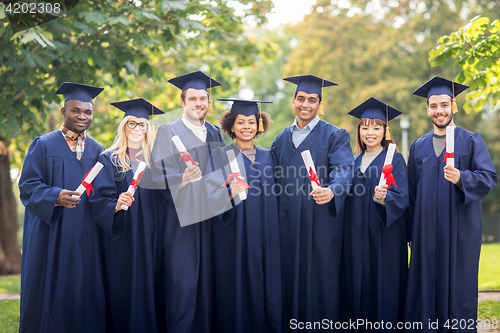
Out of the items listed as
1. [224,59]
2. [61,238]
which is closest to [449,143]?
[61,238]

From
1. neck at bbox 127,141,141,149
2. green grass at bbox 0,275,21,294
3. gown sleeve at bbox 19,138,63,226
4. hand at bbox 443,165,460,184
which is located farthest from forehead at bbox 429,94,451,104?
green grass at bbox 0,275,21,294

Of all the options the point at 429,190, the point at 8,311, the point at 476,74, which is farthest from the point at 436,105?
the point at 8,311

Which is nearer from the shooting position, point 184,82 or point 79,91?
point 79,91

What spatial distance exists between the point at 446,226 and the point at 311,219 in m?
1.27

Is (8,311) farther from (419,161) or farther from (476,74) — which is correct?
(476,74)

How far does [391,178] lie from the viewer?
4.09 m

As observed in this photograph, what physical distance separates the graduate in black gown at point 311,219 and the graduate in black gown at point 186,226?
0.78 meters

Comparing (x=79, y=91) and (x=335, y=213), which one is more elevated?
(x=79, y=91)

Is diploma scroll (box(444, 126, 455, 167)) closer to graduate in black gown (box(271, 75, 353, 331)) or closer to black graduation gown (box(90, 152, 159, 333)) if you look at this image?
graduate in black gown (box(271, 75, 353, 331))

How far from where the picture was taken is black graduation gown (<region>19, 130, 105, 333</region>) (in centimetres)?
398

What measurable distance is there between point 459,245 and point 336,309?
1.32 m

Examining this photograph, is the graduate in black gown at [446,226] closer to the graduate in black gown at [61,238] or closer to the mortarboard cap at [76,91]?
the graduate in black gown at [61,238]

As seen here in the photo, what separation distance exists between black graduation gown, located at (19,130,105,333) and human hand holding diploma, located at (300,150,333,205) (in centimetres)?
213

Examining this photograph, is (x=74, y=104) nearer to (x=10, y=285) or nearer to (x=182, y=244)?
(x=182, y=244)
